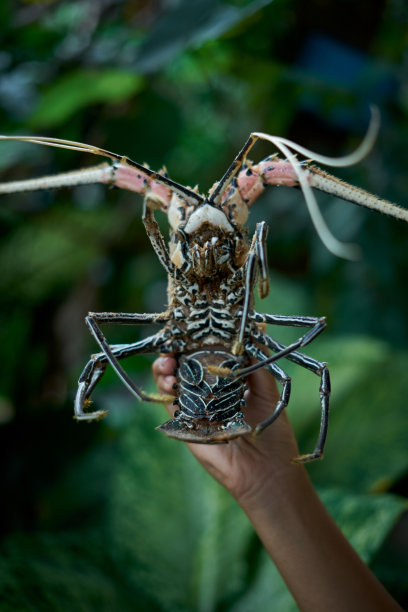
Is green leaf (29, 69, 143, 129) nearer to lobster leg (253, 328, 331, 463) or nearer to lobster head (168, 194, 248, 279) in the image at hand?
lobster head (168, 194, 248, 279)

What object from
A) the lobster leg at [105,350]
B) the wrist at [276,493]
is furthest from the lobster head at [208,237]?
the wrist at [276,493]

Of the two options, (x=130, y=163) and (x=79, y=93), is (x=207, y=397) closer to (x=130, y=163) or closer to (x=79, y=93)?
(x=130, y=163)

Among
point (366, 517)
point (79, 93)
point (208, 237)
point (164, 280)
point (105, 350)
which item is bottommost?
point (366, 517)

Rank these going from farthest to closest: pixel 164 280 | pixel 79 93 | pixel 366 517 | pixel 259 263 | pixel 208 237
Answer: pixel 164 280
pixel 79 93
pixel 366 517
pixel 208 237
pixel 259 263

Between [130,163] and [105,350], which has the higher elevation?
[130,163]

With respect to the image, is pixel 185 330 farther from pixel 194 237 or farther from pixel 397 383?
pixel 397 383

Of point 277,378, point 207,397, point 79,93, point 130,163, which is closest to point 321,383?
point 277,378

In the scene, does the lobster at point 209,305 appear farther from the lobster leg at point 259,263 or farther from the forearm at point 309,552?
the forearm at point 309,552
